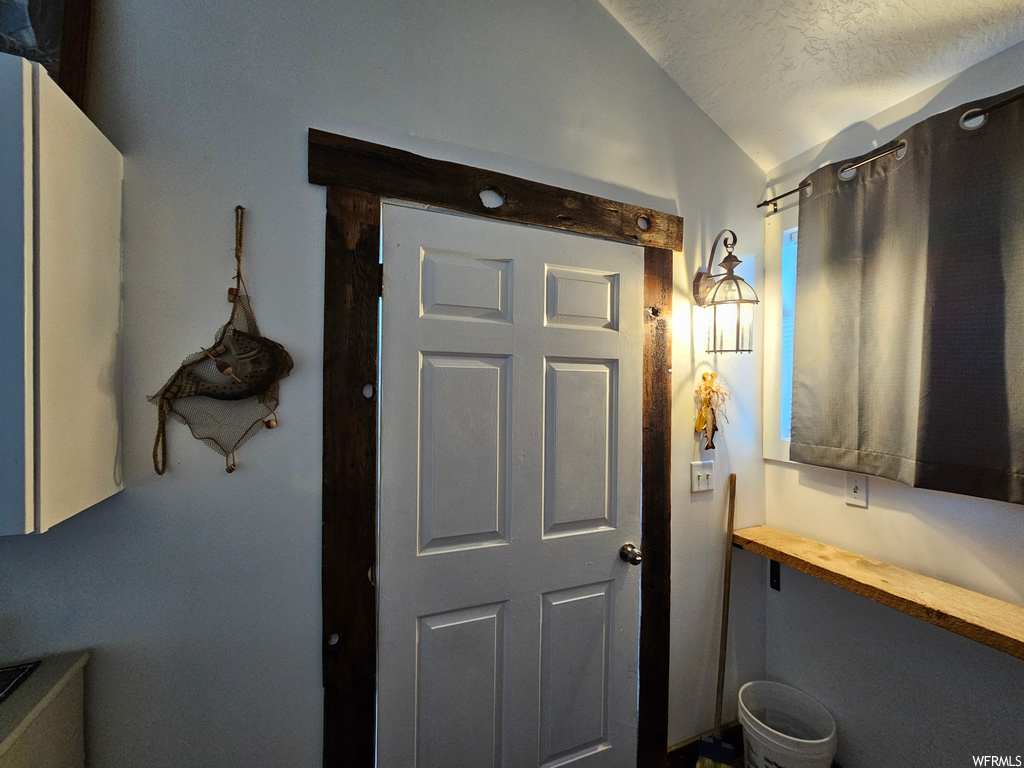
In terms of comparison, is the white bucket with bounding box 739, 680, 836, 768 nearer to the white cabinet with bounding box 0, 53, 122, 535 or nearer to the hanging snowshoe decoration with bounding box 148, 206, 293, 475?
the hanging snowshoe decoration with bounding box 148, 206, 293, 475

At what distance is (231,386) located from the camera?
0.95 m

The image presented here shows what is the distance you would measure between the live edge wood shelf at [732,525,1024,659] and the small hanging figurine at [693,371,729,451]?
0.40 metres

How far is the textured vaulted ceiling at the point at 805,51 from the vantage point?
1.12 m

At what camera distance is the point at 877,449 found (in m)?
1.30

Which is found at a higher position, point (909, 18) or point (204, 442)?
point (909, 18)

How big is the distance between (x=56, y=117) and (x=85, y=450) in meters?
0.55

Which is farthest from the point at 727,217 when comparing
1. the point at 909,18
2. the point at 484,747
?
the point at 484,747

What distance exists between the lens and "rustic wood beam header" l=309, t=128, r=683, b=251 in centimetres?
106

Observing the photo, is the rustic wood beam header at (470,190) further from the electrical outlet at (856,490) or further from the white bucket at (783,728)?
the white bucket at (783,728)

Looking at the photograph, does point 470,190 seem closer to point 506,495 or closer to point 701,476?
point 506,495

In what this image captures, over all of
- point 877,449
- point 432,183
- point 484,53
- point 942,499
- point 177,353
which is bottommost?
point 942,499

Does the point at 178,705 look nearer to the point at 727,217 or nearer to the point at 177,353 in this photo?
the point at 177,353

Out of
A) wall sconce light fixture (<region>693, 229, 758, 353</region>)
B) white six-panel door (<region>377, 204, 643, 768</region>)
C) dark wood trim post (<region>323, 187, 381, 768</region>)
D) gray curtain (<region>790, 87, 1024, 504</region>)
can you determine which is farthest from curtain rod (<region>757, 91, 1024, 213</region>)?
dark wood trim post (<region>323, 187, 381, 768</region>)

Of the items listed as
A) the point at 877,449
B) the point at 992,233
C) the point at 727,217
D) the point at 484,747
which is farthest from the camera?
the point at 727,217
